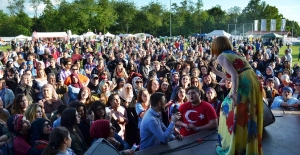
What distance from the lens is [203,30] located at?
2859 inches

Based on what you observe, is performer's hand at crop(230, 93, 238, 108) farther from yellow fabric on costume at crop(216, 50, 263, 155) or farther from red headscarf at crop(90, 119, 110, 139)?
red headscarf at crop(90, 119, 110, 139)

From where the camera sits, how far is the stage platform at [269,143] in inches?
153

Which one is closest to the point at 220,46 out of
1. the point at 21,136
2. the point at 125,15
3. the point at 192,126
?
the point at 192,126

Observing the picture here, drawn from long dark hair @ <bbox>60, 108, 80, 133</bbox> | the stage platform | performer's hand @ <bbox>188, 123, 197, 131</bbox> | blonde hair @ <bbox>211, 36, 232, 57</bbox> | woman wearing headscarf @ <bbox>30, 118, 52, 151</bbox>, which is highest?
blonde hair @ <bbox>211, 36, 232, 57</bbox>

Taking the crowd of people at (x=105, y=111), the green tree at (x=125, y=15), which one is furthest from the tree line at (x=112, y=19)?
the crowd of people at (x=105, y=111)

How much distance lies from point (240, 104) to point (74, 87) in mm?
4721

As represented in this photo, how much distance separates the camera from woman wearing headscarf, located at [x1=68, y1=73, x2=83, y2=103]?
22.1 ft

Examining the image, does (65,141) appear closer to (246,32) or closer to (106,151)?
(106,151)

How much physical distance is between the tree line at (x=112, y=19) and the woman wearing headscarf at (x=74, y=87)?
6061cm

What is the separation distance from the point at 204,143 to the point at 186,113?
0.56 meters

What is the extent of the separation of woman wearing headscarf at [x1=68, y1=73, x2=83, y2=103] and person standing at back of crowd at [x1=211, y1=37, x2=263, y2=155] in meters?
4.12

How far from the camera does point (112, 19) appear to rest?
75.1 metres

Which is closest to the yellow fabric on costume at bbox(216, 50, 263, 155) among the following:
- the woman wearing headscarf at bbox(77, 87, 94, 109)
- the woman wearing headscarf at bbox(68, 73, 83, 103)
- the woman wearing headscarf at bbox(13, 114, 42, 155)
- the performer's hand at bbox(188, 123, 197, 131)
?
the performer's hand at bbox(188, 123, 197, 131)

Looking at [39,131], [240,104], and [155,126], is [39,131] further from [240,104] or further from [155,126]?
[240,104]
